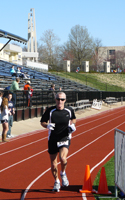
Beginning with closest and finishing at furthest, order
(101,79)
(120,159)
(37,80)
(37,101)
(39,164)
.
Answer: (120,159) → (39,164) → (37,101) → (37,80) → (101,79)

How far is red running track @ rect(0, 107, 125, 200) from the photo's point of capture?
7.14 metres

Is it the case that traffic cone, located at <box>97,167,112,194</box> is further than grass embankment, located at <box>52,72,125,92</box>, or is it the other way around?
grass embankment, located at <box>52,72,125,92</box>

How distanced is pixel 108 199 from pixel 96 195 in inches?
15.6

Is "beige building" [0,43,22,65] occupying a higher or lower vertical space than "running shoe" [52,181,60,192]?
higher

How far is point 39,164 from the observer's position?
9.97m

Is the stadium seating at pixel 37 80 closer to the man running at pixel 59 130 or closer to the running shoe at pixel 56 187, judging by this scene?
the man running at pixel 59 130

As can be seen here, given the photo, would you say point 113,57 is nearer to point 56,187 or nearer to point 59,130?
point 59,130

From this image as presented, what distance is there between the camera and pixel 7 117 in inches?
529

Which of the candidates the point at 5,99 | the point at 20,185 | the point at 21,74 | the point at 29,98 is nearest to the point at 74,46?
the point at 21,74

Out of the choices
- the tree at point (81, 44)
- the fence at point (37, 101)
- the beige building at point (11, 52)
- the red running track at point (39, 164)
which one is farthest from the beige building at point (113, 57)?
the red running track at point (39, 164)

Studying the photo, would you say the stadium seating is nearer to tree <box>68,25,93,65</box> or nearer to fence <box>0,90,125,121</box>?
fence <box>0,90,125,121</box>

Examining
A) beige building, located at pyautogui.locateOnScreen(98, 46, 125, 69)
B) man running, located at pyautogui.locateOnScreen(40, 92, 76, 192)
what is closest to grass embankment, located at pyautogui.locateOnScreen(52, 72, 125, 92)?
beige building, located at pyautogui.locateOnScreen(98, 46, 125, 69)

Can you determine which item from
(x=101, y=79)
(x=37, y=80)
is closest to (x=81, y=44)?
(x=101, y=79)

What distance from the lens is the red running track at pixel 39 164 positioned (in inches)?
281
